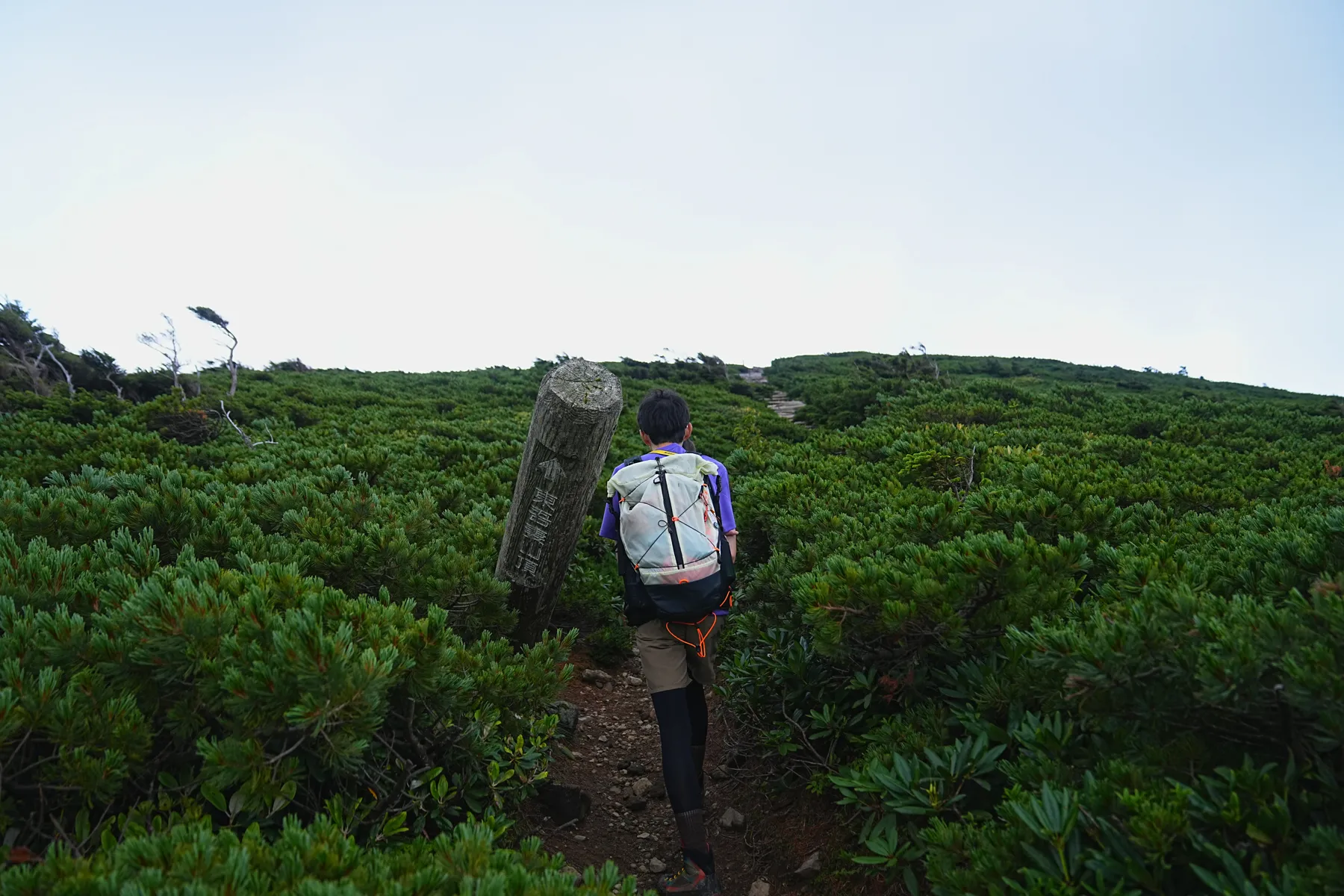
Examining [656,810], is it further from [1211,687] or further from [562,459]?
[1211,687]

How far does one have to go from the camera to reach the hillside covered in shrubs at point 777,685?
1860 mm

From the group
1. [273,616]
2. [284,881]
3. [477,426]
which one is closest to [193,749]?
[273,616]

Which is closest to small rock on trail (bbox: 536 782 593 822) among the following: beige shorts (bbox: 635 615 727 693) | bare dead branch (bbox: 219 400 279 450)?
beige shorts (bbox: 635 615 727 693)

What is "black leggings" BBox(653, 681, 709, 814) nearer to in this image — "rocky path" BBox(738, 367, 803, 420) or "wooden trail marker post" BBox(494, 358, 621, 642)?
"wooden trail marker post" BBox(494, 358, 621, 642)

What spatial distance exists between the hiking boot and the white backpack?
1115 millimetres

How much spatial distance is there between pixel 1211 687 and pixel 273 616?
2883 millimetres

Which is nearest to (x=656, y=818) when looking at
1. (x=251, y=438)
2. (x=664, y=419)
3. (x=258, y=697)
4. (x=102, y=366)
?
(x=664, y=419)

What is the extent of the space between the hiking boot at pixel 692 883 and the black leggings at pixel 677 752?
256 mm

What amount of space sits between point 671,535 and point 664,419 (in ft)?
2.18

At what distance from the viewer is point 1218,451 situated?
7578mm

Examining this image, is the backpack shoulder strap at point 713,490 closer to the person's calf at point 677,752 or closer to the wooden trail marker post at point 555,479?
the wooden trail marker post at point 555,479

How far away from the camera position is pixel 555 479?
3977 millimetres

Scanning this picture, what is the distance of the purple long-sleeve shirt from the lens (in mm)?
3561

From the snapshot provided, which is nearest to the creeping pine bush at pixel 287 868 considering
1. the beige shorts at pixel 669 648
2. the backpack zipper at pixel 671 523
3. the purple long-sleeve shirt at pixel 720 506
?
the beige shorts at pixel 669 648
